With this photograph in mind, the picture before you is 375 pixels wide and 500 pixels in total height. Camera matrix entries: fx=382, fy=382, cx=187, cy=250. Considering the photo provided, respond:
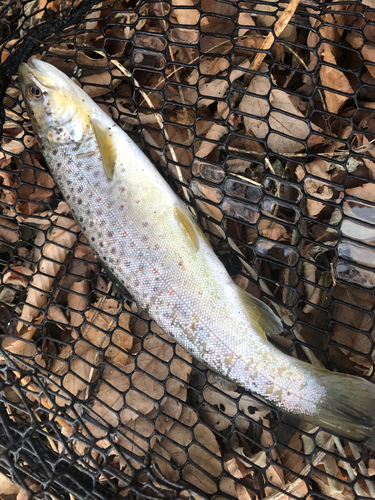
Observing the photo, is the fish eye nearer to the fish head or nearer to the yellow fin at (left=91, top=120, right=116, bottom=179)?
the fish head

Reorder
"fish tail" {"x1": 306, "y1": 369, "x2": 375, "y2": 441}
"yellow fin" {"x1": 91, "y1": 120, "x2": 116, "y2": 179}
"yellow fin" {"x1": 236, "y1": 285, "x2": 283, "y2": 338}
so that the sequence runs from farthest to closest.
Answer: "yellow fin" {"x1": 91, "y1": 120, "x2": 116, "y2": 179}, "yellow fin" {"x1": 236, "y1": 285, "x2": 283, "y2": 338}, "fish tail" {"x1": 306, "y1": 369, "x2": 375, "y2": 441}

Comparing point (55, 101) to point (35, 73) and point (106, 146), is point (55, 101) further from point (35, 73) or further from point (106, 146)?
point (106, 146)

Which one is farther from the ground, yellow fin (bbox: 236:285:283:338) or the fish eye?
the fish eye

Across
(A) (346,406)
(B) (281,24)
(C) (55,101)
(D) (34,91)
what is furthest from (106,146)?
(A) (346,406)

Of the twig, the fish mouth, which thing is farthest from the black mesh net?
the fish mouth

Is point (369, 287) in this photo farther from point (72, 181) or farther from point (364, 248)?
point (72, 181)

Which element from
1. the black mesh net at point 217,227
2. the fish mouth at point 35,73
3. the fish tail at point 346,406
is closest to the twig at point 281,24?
the black mesh net at point 217,227

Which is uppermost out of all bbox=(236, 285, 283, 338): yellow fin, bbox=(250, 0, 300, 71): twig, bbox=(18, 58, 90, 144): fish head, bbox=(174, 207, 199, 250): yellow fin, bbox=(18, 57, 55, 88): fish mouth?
bbox=(250, 0, 300, 71): twig
